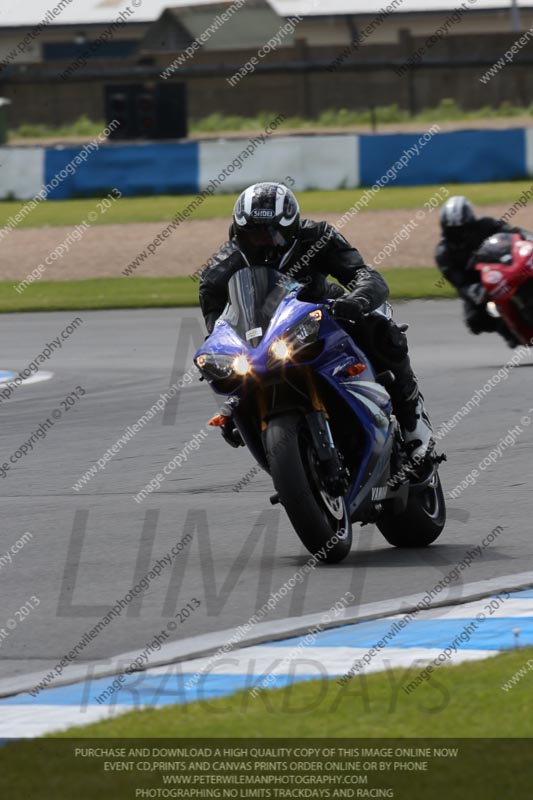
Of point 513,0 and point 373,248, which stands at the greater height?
point 373,248

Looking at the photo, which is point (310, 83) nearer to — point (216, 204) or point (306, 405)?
point (216, 204)

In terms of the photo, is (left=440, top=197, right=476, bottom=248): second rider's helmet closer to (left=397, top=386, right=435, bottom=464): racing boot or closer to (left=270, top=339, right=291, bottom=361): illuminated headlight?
(left=397, top=386, right=435, bottom=464): racing boot

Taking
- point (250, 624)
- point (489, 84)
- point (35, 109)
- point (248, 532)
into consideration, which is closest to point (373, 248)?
point (248, 532)

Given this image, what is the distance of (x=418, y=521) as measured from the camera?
7.65m

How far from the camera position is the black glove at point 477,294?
13592mm

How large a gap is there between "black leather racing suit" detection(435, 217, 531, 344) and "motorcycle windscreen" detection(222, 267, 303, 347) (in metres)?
6.95

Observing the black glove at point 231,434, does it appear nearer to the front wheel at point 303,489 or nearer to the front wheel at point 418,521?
the front wheel at point 303,489

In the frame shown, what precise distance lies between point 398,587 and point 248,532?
145 centimetres

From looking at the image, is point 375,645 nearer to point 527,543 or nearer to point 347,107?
point 527,543

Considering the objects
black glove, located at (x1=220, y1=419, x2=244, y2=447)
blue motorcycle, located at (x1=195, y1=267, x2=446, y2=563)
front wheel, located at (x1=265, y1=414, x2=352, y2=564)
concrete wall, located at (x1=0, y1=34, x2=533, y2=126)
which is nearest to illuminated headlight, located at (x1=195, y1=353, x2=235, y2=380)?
blue motorcycle, located at (x1=195, y1=267, x2=446, y2=563)

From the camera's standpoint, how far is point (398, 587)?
22.3 feet

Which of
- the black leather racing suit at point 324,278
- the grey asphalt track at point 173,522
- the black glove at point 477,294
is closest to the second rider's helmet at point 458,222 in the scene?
the black glove at point 477,294

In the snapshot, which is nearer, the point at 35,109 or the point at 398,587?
the point at 398,587
